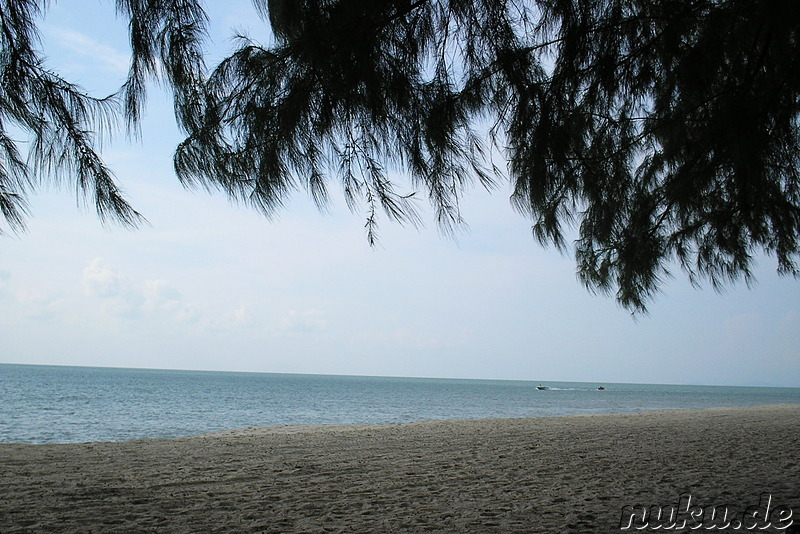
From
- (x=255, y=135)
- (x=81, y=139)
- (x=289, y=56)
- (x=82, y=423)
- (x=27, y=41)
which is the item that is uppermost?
(x=289, y=56)

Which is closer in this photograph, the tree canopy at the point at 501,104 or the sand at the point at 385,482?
the tree canopy at the point at 501,104

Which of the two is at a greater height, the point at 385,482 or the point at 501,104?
the point at 501,104

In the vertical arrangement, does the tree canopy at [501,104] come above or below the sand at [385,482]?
above

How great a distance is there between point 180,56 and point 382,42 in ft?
2.82

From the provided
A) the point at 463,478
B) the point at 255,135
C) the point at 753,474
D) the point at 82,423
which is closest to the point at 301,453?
the point at 463,478

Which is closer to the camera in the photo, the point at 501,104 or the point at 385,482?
the point at 501,104

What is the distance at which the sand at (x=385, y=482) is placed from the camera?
11.8ft

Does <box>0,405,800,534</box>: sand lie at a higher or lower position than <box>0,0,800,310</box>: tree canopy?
lower

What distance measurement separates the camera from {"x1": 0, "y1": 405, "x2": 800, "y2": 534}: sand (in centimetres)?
360

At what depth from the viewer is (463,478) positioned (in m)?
5.00

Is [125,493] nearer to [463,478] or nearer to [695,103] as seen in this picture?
[463,478]

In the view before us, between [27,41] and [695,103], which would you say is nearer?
[27,41]

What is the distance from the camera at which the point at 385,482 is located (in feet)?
15.9

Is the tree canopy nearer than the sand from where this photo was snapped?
Yes
